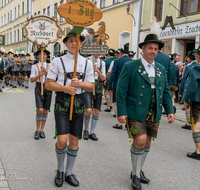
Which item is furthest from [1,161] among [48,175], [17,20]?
[17,20]

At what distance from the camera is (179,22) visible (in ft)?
48.1

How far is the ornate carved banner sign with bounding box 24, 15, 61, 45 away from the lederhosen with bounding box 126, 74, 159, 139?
3.85 metres

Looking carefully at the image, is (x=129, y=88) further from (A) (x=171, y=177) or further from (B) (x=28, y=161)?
(B) (x=28, y=161)

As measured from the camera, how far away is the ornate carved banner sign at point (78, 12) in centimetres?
326

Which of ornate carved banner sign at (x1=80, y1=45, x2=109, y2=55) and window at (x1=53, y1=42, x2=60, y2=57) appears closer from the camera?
ornate carved banner sign at (x1=80, y1=45, x2=109, y2=55)

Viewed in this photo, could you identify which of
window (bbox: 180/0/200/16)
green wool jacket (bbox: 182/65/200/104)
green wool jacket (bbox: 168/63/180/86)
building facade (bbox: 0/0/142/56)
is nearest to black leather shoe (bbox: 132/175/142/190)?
green wool jacket (bbox: 182/65/200/104)

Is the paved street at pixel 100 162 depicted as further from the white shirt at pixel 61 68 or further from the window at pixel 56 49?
the window at pixel 56 49

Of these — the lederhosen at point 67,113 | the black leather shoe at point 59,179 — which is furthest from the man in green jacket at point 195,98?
the black leather shoe at point 59,179

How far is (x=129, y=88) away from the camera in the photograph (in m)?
3.51

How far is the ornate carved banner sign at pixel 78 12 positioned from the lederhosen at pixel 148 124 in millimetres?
1086

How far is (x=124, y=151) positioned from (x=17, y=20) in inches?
1794

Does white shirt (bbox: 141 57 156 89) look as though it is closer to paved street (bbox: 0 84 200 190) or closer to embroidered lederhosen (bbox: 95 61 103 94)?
paved street (bbox: 0 84 200 190)

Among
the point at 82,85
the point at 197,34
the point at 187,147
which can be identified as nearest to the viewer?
the point at 82,85

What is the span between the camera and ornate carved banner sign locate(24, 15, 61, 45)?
6664 millimetres
